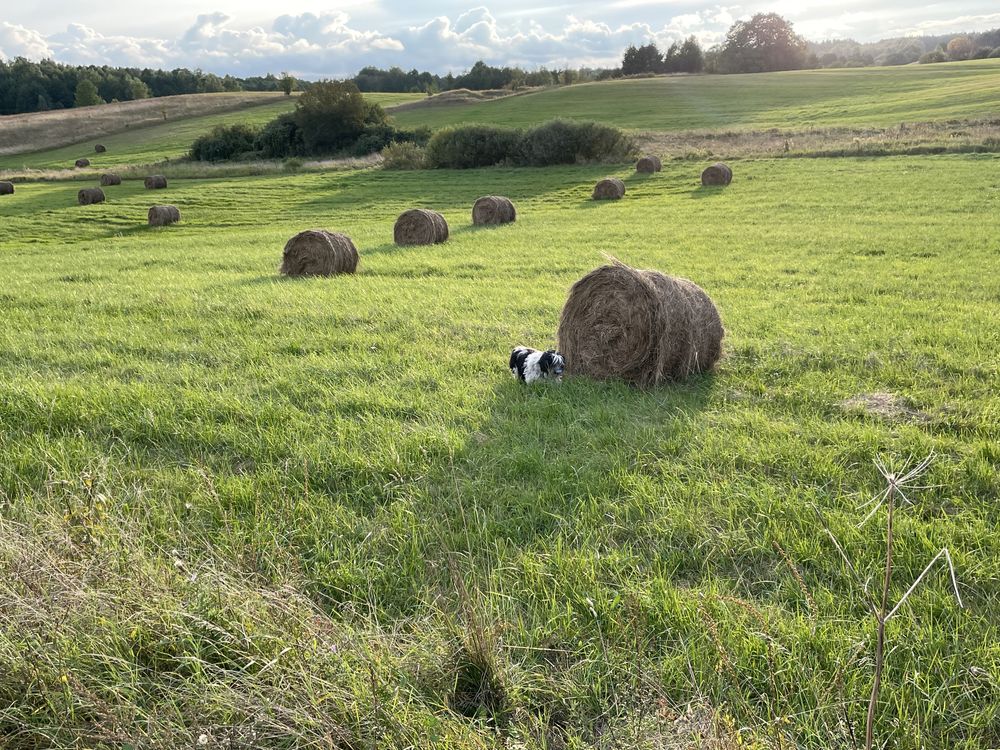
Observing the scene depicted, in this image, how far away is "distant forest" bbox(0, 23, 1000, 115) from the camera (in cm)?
10025

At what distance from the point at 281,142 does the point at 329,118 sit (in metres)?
4.98

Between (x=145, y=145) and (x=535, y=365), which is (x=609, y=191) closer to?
(x=535, y=365)

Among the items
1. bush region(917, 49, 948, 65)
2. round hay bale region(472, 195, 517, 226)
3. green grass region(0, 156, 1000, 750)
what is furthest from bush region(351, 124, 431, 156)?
bush region(917, 49, 948, 65)

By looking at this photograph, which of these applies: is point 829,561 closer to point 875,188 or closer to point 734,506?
point 734,506

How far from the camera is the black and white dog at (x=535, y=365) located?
7.26 m

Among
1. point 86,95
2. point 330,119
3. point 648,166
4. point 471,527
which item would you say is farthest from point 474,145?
point 86,95

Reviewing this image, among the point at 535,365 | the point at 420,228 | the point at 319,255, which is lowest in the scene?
the point at 535,365

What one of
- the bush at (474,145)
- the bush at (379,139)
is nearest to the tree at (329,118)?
the bush at (379,139)

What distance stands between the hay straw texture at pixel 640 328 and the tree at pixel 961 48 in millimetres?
146986

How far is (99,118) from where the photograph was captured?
8100 cm

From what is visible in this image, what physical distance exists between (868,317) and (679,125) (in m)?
49.9

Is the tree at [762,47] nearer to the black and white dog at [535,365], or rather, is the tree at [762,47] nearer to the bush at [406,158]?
the bush at [406,158]

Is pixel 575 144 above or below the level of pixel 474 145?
below

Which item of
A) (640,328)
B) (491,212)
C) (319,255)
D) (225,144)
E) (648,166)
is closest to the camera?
(640,328)
